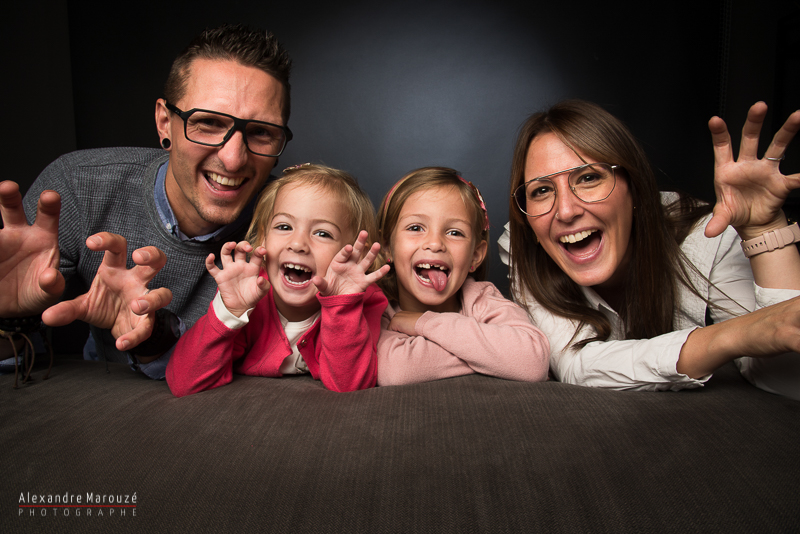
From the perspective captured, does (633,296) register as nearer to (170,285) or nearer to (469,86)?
(170,285)

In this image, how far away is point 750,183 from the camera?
4.17ft

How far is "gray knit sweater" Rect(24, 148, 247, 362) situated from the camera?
5.91 ft

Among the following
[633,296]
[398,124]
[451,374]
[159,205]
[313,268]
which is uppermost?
[398,124]

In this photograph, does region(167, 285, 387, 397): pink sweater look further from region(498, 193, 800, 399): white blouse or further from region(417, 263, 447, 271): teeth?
region(498, 193, 800, 399): white blouse

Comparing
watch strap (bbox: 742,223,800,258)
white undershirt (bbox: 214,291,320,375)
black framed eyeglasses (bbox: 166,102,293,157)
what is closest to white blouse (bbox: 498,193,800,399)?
watch strap (bbox: 742,223,800,258)

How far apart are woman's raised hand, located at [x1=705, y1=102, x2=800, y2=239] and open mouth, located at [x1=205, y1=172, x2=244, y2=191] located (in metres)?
1.53

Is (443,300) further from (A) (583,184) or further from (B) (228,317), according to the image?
(B) (228,317)

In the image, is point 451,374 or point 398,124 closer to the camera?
point 451,374

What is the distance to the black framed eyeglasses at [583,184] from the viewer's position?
155 centimetres

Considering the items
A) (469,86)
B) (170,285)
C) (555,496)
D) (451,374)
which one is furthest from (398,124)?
(555,496)

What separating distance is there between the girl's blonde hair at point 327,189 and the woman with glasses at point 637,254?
57 cm

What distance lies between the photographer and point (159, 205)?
188 centimetres

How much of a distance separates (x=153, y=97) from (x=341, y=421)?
309 cm

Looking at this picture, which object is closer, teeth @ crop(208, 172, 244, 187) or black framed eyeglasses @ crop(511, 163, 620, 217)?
black framed eyeglasses @ crop(511, 163, 620, 217)
